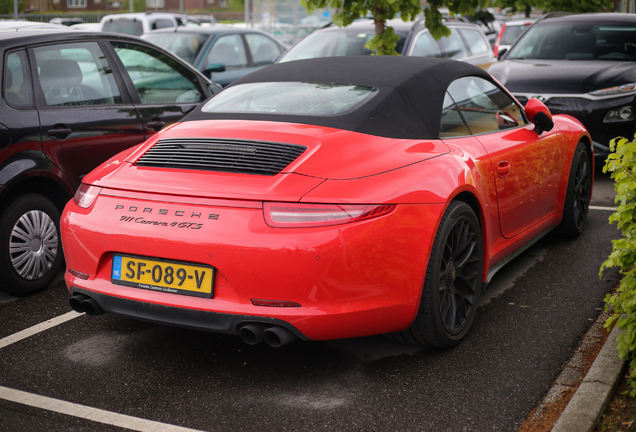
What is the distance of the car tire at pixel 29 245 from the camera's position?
4402 mm

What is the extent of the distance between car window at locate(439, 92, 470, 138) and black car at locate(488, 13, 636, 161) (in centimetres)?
411

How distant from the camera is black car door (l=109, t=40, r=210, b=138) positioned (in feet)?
18.1

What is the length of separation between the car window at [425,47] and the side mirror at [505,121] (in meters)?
5.06

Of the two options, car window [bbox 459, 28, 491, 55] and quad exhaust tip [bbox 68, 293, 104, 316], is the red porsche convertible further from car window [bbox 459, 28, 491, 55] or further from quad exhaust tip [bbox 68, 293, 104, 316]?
car window [bbox 459, 28, 491, 55]

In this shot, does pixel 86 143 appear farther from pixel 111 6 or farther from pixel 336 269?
pixel 111 6

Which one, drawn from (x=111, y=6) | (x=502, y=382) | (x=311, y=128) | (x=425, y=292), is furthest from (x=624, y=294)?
(x=111, y=6)

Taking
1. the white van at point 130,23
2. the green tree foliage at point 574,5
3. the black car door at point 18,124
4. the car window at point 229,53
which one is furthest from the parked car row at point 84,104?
the green tree foliage at point 574,5

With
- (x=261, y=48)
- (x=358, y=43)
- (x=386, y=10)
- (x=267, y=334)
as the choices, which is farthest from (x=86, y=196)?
(x=261, y=48)

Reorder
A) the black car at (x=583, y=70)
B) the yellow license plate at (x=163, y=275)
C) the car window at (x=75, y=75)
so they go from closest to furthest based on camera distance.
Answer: the yellow license plate at (x=163, y=275) → the car window at (x=75, y=75) → the black car at (x=583, y=70)

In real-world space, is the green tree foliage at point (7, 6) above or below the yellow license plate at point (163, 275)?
above

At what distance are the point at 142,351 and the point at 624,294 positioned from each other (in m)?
2.40

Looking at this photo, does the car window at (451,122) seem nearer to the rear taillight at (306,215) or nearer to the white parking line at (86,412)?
the rear taillight at (306,215)

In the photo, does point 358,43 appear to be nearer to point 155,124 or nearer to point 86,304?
point 155,124

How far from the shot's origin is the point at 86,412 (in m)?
3.04
